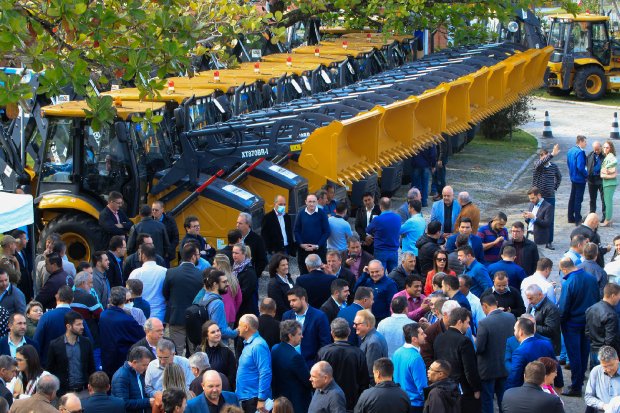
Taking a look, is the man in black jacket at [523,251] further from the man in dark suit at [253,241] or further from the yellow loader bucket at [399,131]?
the yellow loader bucket at [399,131]

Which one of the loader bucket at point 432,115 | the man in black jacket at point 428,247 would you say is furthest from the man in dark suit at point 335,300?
the loader bucket at point 432,115

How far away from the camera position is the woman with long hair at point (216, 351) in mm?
9435

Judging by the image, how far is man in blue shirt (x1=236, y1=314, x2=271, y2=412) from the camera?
930 cm

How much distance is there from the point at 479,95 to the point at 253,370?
14.9 meters

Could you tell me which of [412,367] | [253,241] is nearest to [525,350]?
[412,367]

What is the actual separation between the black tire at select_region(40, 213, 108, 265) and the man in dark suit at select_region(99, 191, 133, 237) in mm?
437

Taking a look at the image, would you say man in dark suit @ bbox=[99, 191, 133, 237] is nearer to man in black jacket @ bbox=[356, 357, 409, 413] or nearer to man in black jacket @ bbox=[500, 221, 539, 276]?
man in black jacket @ bbox=[500, 221, 539, 276]

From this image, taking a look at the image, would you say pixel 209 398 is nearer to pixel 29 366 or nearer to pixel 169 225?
pixel 29 366

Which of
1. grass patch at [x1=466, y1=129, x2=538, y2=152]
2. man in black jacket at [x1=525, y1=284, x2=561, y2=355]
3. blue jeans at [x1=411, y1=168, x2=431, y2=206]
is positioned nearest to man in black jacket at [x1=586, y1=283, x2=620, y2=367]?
man in black jacket at [x1=525, y1=284, x2=561, y2=355]

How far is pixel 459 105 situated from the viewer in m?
22.0

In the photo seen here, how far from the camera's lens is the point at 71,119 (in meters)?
14.9

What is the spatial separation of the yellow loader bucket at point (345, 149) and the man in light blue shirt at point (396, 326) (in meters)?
6.12

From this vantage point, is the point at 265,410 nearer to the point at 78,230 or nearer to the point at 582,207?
the point at 78,230

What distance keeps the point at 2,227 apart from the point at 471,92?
1276 centimetres
